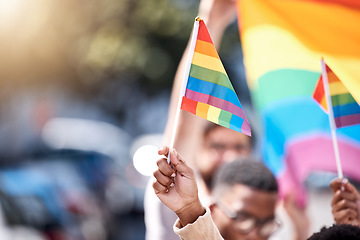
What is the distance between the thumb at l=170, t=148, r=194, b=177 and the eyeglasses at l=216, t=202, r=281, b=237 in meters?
0.79

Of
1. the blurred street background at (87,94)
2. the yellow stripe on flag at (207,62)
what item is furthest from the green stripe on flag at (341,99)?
the blurred street background at (87,94)

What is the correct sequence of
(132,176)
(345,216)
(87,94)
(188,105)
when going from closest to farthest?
(188,105) → (345,216) → (132,176) → (87,94)

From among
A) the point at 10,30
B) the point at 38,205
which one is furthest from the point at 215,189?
the point at 10,30

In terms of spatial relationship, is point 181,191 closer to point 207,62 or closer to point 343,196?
point 207,62

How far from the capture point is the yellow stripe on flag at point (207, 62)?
101 inches

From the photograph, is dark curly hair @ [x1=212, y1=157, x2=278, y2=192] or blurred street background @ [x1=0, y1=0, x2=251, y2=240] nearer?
dark curly hair @ [x1=212, y1=157, x2=278, y2=192]

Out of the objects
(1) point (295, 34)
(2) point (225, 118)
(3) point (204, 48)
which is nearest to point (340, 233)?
(2) point (225, 118)

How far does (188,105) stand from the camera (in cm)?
256

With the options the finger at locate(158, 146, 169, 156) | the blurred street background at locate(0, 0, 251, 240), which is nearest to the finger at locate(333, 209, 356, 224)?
the finger at locate(158, 146, 169, 156)

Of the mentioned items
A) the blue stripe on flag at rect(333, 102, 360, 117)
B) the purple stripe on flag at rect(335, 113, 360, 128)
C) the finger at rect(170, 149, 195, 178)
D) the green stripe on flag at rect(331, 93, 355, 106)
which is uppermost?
the green stripe on flag at rect(331, 93, 355, 106)

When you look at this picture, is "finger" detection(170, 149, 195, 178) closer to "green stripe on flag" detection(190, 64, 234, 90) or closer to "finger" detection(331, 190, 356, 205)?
"green stripe on flag" detection(190, 64, 234, 90)

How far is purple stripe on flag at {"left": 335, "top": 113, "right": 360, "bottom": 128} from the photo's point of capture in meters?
2.85

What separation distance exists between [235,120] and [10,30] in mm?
11599

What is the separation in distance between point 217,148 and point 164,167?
1859mm
